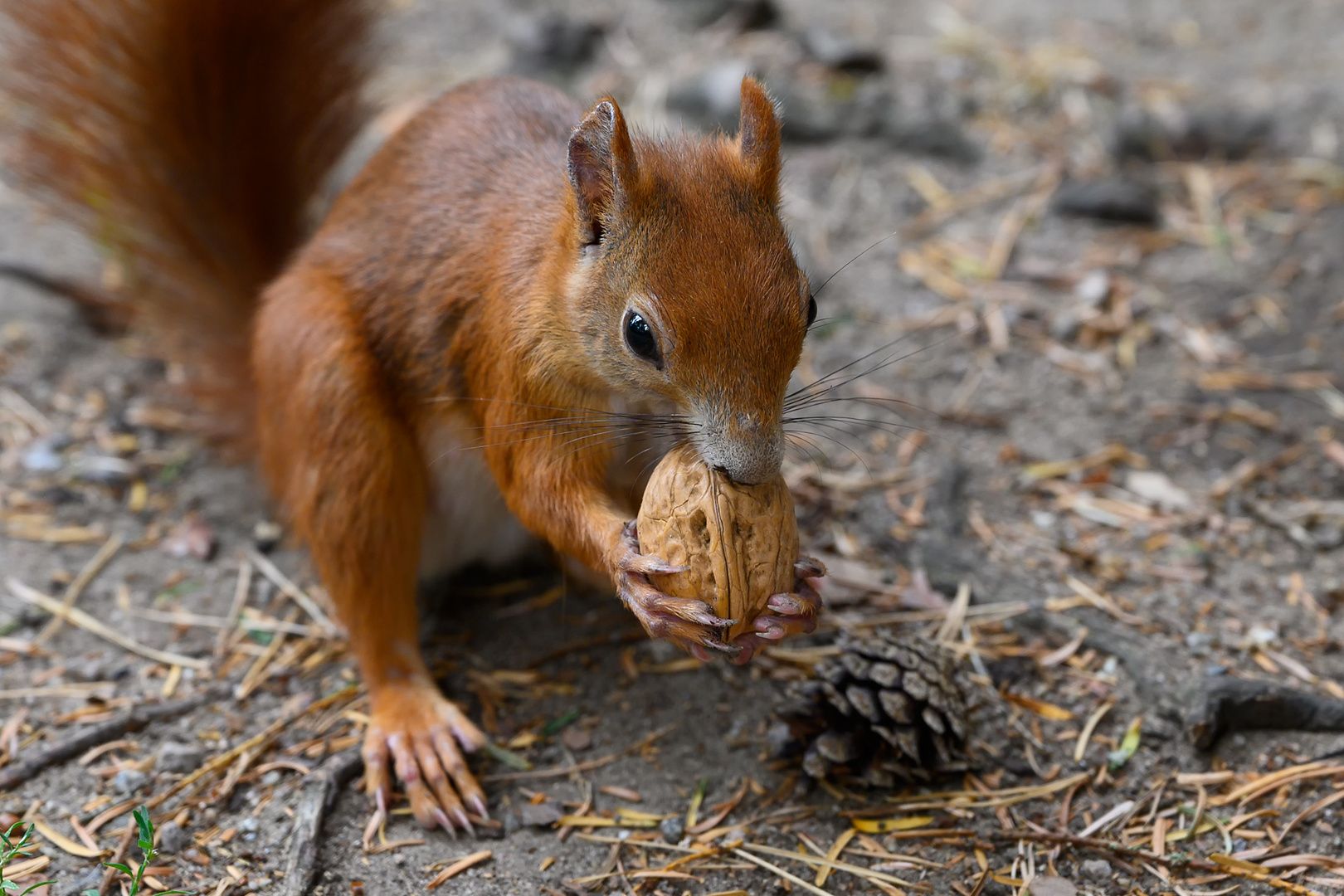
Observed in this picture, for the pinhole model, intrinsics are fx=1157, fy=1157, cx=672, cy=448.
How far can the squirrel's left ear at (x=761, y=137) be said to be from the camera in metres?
1.94

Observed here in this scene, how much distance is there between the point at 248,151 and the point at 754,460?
5.43ft

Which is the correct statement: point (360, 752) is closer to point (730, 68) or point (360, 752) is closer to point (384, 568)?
point (384, 568)

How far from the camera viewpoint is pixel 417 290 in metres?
2.33

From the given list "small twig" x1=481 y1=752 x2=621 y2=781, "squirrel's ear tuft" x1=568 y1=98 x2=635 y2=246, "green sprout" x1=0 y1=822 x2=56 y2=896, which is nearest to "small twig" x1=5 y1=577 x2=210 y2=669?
"green sprout" x1=0 y1=822 x2=56 y2=896

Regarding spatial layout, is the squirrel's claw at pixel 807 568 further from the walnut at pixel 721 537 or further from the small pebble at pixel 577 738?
the small pebble at pixel 577 738

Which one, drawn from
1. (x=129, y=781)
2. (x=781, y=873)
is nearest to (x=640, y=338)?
(x=781, y=873)

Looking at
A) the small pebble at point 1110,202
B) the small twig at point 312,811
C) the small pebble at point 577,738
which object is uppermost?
the small pebble at point 1110,202

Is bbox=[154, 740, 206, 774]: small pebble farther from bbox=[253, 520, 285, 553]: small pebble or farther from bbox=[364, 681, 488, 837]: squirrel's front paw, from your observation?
bbox=[253, 520, 285, 553]: small pebble

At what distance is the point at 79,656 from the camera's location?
2408 mm

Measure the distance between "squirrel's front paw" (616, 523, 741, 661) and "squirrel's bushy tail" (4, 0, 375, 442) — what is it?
4.36 ft

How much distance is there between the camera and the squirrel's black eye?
1.80 m

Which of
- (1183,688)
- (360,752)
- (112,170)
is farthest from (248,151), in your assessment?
(1183,688)

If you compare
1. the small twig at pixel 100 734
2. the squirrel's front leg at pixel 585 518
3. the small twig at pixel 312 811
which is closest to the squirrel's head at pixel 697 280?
the squirrel's front leg at pixel 585 518

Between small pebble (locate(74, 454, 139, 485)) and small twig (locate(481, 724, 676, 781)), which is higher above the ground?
small pebble (locate(74, 454, 139, 485))
